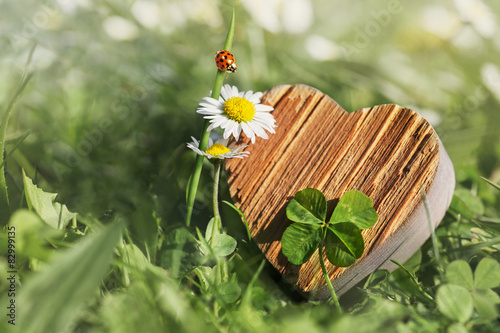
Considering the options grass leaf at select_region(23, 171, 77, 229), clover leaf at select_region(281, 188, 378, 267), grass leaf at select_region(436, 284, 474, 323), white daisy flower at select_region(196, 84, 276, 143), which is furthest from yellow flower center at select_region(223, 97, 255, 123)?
grass leaf at select_region(436, 284, 474, 323)

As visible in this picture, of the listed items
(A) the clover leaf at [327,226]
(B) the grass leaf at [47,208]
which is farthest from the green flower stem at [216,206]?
(B) the grass leaf at [47,208]

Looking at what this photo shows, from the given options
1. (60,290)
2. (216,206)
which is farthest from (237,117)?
(60,290)

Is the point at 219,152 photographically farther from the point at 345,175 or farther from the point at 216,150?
the point at 345,175

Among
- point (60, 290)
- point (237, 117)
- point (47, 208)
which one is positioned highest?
point (237, 117)

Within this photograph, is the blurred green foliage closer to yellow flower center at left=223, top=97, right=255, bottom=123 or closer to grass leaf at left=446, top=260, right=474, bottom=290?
grass leaf at left=446, top=260, right=474, bottom=290

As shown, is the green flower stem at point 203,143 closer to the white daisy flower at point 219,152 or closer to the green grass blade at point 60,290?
the white daisy flower at point 219,152

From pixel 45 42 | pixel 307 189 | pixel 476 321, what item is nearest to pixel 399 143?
pixel 307 189
